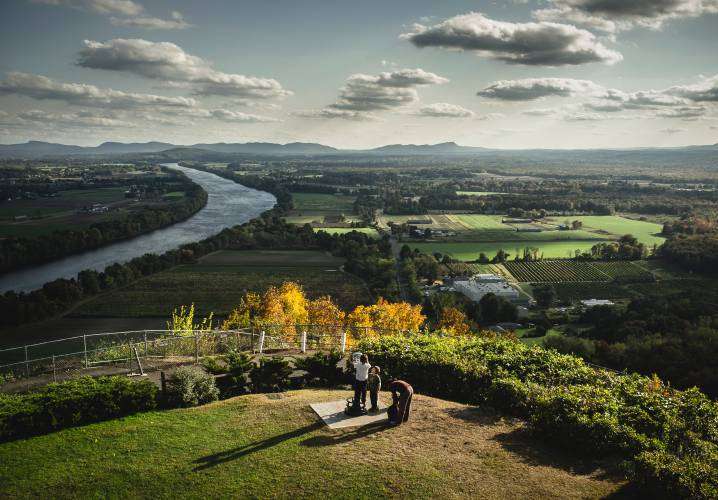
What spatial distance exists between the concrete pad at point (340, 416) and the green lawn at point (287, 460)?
33cm

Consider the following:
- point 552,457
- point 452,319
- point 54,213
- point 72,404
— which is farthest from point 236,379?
point 54,213

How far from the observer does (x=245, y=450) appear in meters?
13.7

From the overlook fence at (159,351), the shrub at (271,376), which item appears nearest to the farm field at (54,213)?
the overlook fence at (159,351)

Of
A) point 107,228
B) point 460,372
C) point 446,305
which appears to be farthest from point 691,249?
point 107,228

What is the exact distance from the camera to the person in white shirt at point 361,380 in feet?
51.1

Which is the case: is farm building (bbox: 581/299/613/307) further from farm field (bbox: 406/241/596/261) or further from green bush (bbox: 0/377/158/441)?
green bush (bbox: 0/377/158/441)

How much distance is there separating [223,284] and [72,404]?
7229 centimetres

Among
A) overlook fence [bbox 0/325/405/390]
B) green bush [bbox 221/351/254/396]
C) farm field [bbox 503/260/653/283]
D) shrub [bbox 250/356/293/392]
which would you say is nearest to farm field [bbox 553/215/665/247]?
farm field [bbox 503/260/653/283]

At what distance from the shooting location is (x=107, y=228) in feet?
391

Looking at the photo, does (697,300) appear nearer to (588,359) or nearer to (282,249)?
(588,359)

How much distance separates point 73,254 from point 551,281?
98884mm

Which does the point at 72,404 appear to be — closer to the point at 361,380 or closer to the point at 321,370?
the point at 321,370

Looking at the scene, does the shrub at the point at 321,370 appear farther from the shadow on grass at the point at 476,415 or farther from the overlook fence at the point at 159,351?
the shadow on grass at the point at 476,415

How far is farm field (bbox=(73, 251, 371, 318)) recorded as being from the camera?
73875 mm
